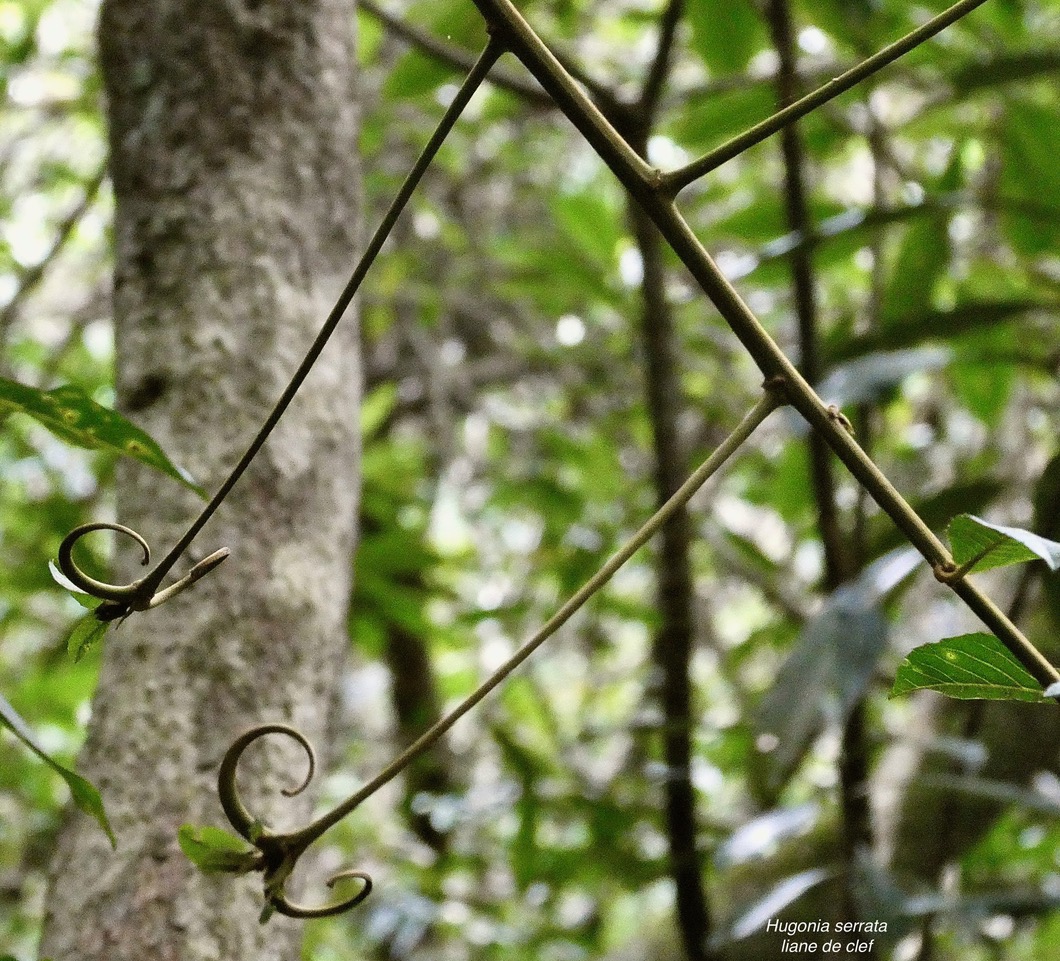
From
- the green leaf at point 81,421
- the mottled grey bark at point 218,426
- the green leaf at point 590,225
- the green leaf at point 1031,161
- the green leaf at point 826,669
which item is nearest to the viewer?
the green leaf at point 81,421

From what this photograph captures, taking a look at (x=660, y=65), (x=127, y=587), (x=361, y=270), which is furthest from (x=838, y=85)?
(x=660, y=65)

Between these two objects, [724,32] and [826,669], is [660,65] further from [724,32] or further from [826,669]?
[826,669]

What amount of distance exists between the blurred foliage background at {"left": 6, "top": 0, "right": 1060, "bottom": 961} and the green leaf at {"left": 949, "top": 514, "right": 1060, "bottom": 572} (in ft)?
1.39

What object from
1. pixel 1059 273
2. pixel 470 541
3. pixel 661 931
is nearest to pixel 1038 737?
pixel 661 931

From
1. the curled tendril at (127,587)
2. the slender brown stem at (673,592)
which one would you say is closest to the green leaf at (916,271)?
the slender brown stem at (673,592)

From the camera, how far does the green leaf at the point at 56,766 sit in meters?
0.44

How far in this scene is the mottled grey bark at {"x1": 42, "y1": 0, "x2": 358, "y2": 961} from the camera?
0.65m

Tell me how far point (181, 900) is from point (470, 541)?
1.98 m

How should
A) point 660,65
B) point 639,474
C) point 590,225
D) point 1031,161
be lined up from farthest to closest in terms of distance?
point 639,474 < point 590,225 < point 1031,161 < point 660,65

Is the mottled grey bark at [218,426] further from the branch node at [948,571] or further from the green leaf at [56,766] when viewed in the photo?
the branch node at [948,571]

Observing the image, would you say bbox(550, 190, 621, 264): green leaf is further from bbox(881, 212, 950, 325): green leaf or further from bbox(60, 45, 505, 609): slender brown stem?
bbox(60, 45, 505, 609): slender brown stem

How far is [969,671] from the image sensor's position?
43 centimetres

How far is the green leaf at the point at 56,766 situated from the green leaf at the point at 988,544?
14.0 inches

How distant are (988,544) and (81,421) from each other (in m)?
0.39
